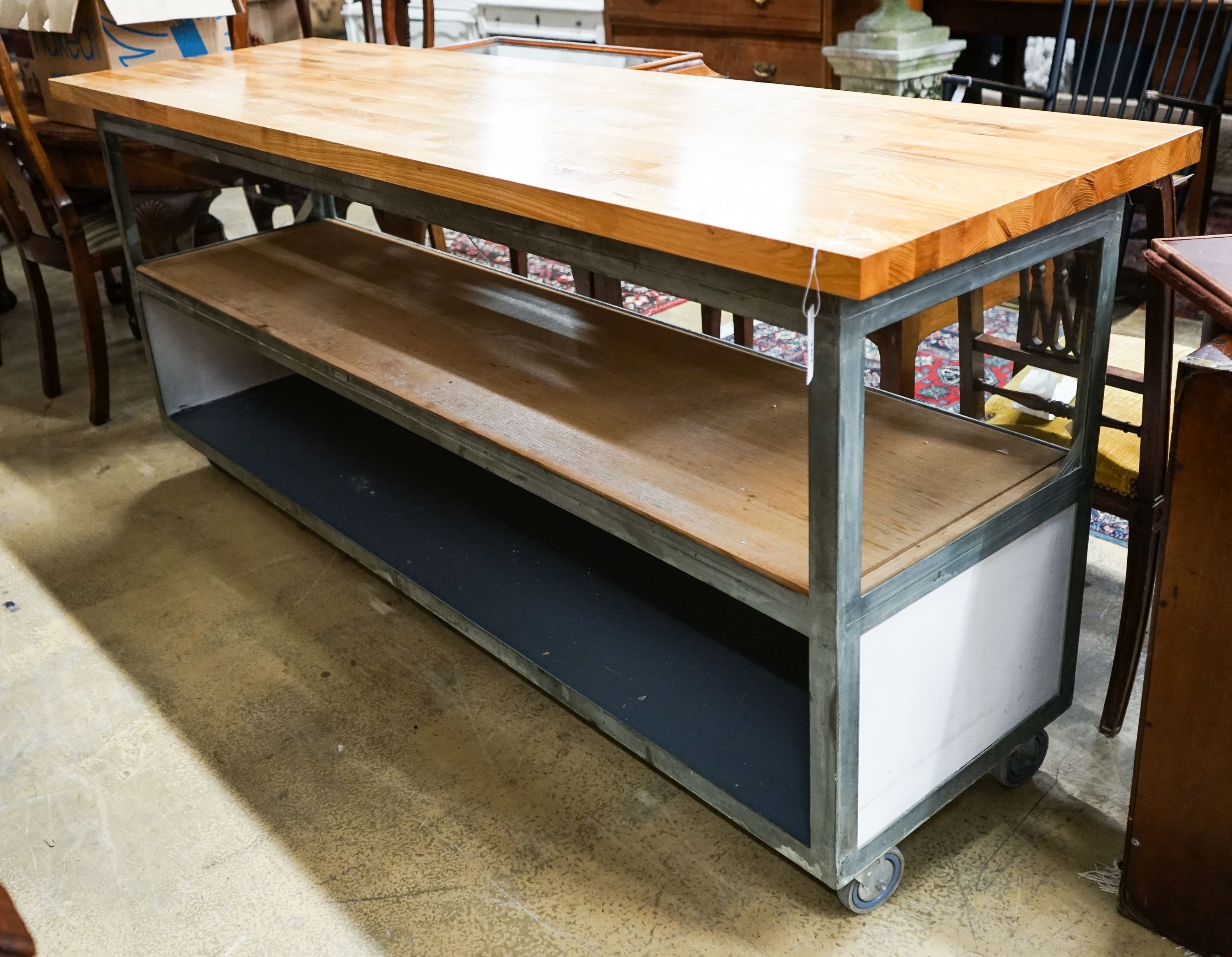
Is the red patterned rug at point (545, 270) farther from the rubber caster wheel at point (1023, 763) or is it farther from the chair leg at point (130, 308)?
the rubber caster wheel at point (1023, 763)

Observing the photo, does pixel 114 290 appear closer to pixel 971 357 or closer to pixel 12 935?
pixel 971 357

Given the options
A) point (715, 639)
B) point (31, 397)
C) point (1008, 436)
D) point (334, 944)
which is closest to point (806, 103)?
point (1008, 436)

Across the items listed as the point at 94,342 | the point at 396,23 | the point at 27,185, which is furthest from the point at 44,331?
the point at 396,23

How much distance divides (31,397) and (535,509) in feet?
6.26

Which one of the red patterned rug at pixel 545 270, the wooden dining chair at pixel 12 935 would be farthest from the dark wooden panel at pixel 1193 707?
the red patterned rug at pixel 545 270

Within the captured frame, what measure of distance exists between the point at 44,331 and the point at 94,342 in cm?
27

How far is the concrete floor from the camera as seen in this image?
1.45 m

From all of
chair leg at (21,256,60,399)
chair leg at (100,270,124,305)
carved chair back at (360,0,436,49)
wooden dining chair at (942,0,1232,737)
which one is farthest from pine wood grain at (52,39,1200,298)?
chair leg at (100,270,124,305)

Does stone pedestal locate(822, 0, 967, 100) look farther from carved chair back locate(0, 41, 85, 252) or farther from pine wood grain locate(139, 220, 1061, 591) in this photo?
carved chair back locate(0, 41, 85, 252)

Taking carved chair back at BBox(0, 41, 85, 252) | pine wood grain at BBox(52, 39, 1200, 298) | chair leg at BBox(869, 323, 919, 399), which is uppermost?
pine wood grain at BBox(52, 39, 1200, 298)

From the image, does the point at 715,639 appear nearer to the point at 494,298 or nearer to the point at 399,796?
the point at 399,796

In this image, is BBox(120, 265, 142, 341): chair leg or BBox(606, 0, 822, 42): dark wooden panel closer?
BBox(120, 265, 142, 341): chair leg

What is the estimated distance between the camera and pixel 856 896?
1.41m

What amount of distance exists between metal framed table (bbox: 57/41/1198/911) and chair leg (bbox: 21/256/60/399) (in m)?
1.00
